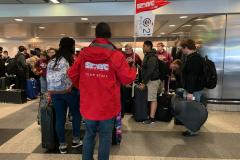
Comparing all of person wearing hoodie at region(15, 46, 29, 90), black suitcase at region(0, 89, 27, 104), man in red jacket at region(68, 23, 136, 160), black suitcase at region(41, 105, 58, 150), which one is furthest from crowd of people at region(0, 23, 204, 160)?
person wearing hoodie at region(15, 46, 29, 90)

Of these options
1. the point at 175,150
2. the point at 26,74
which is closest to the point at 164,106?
the point at 175,150

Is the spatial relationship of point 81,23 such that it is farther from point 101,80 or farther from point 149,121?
point 101,80

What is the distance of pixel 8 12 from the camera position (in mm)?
6586

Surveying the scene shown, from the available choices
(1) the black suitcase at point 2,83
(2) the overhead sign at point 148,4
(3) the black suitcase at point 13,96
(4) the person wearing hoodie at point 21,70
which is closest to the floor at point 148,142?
(3) the black suitcase at point 13,96

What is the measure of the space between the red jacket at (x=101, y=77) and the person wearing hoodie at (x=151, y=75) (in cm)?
220

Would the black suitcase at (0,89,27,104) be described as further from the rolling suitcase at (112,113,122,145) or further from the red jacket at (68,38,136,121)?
the red jacket at (68,38,136,121)

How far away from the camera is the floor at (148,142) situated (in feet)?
11.2

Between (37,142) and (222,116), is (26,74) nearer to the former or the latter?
(37,142)

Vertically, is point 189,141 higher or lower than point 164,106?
lower

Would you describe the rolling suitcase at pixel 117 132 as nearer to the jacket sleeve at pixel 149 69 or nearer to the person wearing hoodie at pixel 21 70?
the jacket sleeve at pixel 149 69

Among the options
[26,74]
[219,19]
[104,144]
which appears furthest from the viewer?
[26,74]

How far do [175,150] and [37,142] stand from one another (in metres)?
2.00

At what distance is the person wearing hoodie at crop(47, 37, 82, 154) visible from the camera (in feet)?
10.4

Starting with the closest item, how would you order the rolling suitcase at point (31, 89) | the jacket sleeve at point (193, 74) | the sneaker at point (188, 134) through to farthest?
the jacket sleeve at point (193, 74), the sneaker at point (188, 134), the rolling suitcase at point (31, 89)
